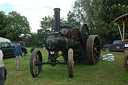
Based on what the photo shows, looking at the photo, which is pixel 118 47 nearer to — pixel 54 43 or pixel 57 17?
pixel 57 17

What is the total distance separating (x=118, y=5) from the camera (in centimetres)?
1900

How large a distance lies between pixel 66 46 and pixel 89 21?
18.4 m

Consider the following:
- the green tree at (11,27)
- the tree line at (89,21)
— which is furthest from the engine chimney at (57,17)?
the green tree at (11,27)

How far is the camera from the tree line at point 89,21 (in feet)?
63.2

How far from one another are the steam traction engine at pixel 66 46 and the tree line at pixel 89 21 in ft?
6.45

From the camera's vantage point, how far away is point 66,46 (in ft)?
18.6

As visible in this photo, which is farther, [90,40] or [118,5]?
[118,5]

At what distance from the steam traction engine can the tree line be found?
197 centimetres

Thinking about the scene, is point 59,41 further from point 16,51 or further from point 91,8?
point 91,8

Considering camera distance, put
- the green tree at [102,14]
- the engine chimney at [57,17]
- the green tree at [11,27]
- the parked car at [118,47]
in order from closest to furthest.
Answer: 1. the engine chimney at [57,17]
2. the parked car at [118,47]
3. the green tree at [102,14]
4. the green tree at [11,27]

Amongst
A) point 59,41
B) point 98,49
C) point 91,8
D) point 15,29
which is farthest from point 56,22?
point 15,29

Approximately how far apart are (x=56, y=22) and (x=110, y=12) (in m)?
17.0

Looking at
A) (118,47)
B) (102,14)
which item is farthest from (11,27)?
(118,47)

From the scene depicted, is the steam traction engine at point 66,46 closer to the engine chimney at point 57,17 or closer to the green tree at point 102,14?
the engine chimney at point 57,17
